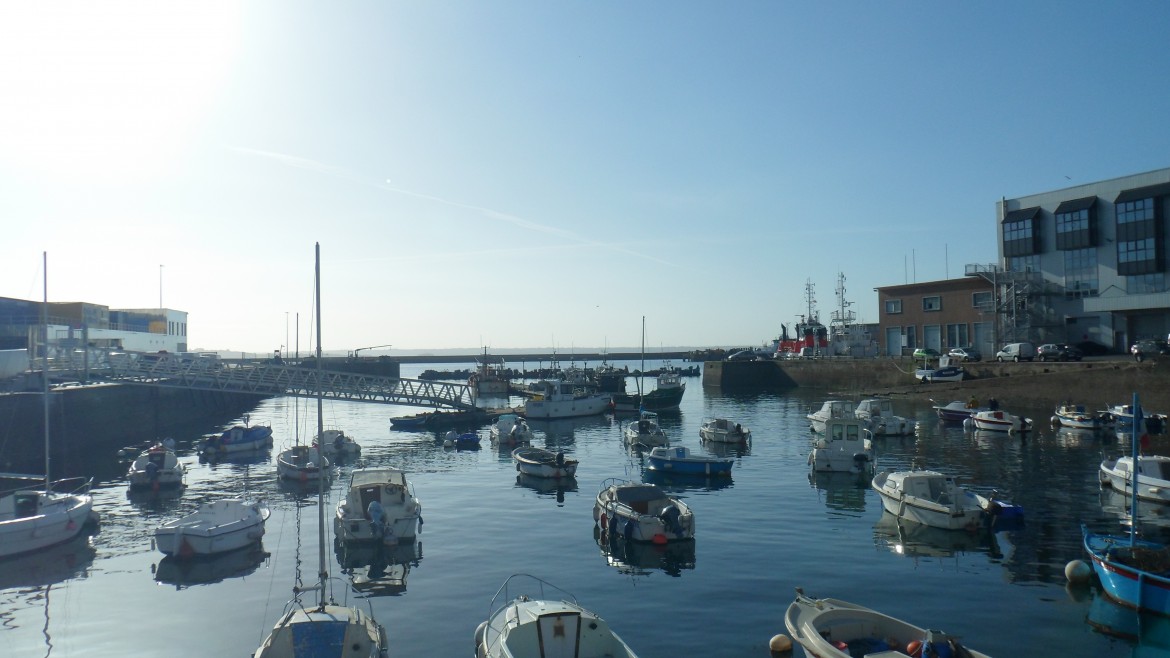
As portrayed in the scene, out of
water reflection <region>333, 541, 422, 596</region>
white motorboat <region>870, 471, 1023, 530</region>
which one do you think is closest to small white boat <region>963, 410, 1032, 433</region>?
white motorboat <region>870, 471, 1023, 530</region>

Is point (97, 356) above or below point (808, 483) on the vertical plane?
above

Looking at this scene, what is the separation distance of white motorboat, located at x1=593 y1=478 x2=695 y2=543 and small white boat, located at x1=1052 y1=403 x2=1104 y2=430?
4239cm

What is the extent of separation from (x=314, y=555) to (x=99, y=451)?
37.0 m

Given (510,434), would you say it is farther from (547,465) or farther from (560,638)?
(560,638)

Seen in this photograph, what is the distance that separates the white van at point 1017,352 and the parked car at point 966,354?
4227mm

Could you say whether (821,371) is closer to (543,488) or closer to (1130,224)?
(1130,224)

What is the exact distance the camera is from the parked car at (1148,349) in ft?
219

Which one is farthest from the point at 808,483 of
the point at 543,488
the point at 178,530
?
the point at 178,530

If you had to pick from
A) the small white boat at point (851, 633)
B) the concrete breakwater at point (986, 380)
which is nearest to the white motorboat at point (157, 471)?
the small white boat at point (851, 633)

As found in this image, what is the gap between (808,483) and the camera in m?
41.8

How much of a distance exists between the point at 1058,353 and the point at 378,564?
73.3 metres

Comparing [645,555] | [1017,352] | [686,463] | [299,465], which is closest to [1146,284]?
[1017,352]

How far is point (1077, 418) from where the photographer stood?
58.0 metres

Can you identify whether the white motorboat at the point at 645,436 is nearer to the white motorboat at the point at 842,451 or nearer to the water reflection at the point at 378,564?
the white motorboat at the point at 842,451
